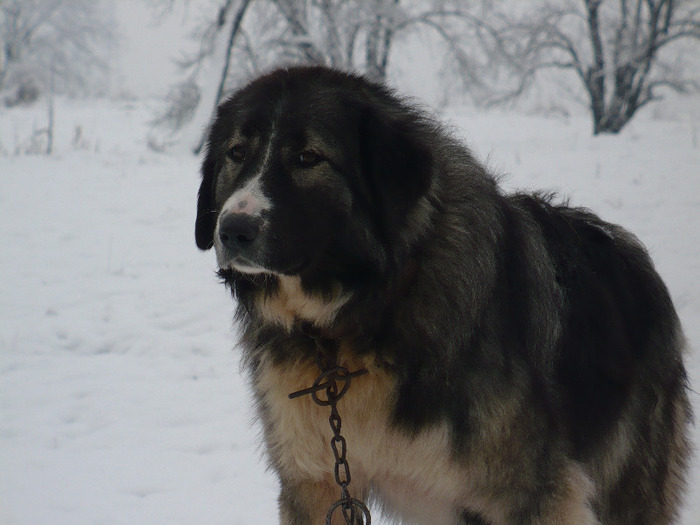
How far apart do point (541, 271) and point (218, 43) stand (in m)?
14.4

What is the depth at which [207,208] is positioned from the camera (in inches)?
105

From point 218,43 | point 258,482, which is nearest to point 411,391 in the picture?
point 258,482

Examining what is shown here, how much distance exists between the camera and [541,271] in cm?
251

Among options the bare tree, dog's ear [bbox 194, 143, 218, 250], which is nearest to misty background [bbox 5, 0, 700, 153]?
the bare tree

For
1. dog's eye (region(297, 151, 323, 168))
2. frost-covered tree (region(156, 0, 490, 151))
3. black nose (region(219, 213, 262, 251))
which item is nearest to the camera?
black nose (region(219, 213, 262, 251))

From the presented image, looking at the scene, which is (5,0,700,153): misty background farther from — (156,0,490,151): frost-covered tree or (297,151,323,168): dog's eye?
(297,151,323,168): dog's eye

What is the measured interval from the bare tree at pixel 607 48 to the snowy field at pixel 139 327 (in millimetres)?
5515

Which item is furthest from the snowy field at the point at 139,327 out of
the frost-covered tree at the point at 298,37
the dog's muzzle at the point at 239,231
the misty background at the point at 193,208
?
the frost-covered tree at the point at 298,37

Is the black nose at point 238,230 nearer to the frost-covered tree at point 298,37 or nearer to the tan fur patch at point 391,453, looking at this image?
the tan fur patch at point 391,453

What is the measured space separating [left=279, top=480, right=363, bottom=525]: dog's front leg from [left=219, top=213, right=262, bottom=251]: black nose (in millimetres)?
974

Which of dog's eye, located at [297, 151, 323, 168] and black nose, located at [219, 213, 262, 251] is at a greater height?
dog's eye, located at [297, 151, 323, 168]

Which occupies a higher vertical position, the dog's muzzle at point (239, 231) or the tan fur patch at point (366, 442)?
the dog's muzzle at point (239, 231)

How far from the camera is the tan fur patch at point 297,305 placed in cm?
230

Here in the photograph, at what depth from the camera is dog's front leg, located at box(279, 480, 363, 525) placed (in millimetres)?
2398
